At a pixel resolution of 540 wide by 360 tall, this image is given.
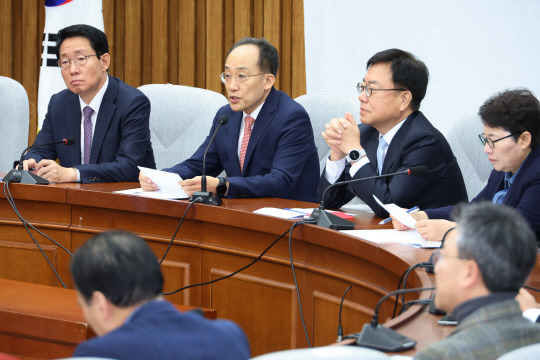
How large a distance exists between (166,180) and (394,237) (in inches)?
44.0

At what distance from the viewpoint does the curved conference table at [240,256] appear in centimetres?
227

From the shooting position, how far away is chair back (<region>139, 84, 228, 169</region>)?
4.13m

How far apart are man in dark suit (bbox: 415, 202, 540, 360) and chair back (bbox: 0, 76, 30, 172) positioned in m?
3.50

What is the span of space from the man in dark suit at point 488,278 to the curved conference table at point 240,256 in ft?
1.45

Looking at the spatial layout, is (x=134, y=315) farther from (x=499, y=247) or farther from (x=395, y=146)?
(x=395, y=146)

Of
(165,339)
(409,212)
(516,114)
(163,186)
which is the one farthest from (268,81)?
(165,339)

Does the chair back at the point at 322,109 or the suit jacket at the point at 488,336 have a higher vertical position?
the chair back at the point at 322,109

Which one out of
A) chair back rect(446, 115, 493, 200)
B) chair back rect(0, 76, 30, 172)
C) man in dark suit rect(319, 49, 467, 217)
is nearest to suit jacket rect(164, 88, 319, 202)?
man in dark suit rect(319, 49, 467, 217)

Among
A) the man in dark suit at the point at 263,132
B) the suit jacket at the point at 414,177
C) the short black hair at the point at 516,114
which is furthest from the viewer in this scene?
the man in dark suit at the point at 263,132

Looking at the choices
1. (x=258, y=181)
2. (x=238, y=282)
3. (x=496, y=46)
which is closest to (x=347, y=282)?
(x=238, y=282)

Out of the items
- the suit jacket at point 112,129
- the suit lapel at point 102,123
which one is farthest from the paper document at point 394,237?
the suit lapel at point 102,123

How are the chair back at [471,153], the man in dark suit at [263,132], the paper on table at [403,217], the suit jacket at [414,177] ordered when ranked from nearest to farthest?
the paper on table at [403,217]
the suit jacket at [414,177]
the chair back at [471,153]
the man in dark suit at [263,132]

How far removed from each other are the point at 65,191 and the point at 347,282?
1359 millimetres

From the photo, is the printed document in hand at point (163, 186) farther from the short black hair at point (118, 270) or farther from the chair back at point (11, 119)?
the short black hair at point (118, 270)
